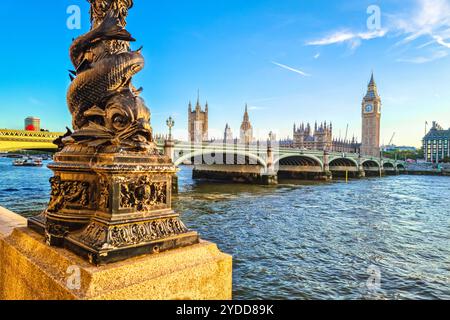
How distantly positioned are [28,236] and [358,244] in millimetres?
11661

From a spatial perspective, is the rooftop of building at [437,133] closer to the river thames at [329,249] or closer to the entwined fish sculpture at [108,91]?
the river thames at [329,249]

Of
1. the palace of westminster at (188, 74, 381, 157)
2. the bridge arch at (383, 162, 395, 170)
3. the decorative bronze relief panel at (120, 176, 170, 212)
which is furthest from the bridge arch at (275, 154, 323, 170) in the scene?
the palace of westminster at (188, 74, 381, 157)

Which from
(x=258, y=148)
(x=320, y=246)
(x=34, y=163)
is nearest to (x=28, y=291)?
(x=320, y=246)

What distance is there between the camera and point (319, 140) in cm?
13412

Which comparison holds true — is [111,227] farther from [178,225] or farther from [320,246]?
[320,246]

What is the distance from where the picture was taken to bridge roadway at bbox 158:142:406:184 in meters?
35.8

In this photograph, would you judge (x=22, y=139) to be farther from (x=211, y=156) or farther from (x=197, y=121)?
(x=197, y=121)

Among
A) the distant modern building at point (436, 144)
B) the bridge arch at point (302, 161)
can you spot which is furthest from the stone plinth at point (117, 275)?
the distant modern building at point (436, 144)

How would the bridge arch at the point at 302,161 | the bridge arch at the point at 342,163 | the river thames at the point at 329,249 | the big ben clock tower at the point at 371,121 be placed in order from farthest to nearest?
the big ben clock tower at the point at 371,121, the bridge arch at the point at 342,163, the bridge arch at the point at 302,161, the river thames at the point at 329,249

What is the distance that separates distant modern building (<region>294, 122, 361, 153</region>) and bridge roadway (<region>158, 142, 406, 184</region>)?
211 feet

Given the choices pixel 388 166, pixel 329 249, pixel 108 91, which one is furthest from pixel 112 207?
pixel 388 166

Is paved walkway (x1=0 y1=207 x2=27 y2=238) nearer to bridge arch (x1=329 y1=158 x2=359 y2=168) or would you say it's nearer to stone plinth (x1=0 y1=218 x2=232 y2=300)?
stone plinth (x1=0 y1=218 x2=232 y2=300)

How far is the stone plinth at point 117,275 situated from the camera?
2.44 metres

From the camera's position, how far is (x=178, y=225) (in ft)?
10.8
